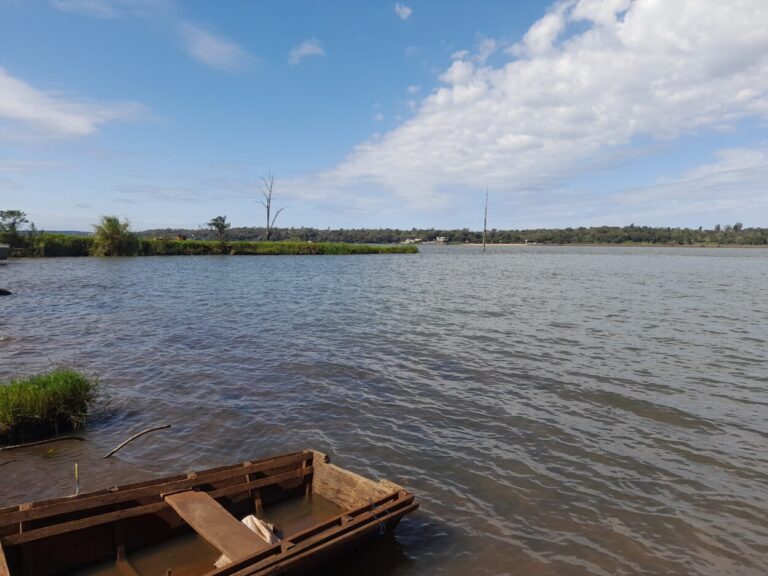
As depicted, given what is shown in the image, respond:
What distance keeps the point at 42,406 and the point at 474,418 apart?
9591 millimetres

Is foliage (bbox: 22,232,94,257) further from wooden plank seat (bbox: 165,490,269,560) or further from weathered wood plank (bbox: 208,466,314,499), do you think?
wooden plank seat (bbox: 165,490,269,560)

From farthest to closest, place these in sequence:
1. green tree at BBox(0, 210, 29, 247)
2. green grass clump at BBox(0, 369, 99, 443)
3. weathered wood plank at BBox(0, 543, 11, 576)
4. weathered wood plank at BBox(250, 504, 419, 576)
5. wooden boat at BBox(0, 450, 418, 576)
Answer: green tree at BBox(0, 210, 29, 247) → green grass clump at BBox(0, 369, 99, 443) → wooden boat at BBox(0, 450, 418, 576) → weathered wood plank at BBox(250, 504, 419, 576) → weathered wood plank at BBox(0, 543, 11, 576)

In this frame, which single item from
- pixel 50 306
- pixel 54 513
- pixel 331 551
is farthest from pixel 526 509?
pixel 50 306

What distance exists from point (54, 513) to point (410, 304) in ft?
83.9

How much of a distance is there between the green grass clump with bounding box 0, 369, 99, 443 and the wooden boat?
190 inches

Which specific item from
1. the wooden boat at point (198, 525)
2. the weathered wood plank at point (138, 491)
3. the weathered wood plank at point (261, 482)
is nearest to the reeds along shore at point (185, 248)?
the weathered wood plank at point (138, 491)

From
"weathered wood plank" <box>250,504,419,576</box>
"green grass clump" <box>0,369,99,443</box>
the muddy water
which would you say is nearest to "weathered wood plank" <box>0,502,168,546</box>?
"weathered wood plank" <box>250,504,419,576</box>

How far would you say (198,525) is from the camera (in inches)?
234

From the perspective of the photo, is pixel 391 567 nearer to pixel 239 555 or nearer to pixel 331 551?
pixel 331 551

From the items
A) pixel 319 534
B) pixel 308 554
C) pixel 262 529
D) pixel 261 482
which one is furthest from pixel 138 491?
pixel 308 554

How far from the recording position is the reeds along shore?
69.6 m

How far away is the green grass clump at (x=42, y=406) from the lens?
31.5 ft

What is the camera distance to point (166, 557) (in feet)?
20.5

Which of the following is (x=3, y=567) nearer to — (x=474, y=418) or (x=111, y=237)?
(x=474, y=418)
